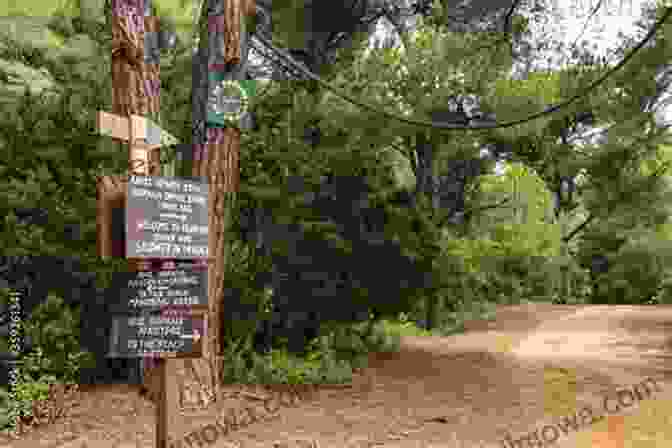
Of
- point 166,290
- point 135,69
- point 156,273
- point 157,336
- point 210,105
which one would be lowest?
point 157,336

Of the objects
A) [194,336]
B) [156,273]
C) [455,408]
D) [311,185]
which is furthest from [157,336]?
[311,185]

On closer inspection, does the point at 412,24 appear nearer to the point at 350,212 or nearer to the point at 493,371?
the point at 350,212

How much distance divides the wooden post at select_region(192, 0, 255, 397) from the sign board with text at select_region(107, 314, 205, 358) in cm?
270

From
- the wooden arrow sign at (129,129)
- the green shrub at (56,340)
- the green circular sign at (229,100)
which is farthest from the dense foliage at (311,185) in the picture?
the wooden arrow sign at (129,129)

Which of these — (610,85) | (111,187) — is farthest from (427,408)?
(610,85)

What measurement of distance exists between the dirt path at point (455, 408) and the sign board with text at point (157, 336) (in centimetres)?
167

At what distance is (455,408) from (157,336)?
13.4 ft

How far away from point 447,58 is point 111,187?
729cm

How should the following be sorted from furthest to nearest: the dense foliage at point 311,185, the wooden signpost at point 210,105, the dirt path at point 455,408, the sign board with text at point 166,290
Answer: the dense foliage at point 311,185
the dirt path at point 455,408
the wooden signpost at point 210,105
the sign board with text at point 166,290

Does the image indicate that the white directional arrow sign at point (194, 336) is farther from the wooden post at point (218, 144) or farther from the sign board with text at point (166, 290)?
the wooden post at point (218, 144)

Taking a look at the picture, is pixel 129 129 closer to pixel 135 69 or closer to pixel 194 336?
pixel 194 336

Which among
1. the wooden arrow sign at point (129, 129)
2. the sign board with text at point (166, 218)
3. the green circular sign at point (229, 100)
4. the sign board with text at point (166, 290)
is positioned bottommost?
the sign board with text at point (166, 290)

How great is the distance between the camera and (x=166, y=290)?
4359mm

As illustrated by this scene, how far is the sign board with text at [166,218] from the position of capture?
4.23 metres
